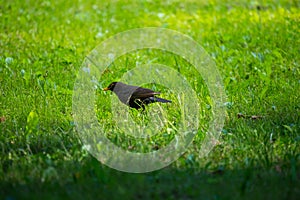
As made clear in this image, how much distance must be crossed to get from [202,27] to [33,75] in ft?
10.8

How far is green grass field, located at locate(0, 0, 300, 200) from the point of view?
3410 mm

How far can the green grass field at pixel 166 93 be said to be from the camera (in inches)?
134

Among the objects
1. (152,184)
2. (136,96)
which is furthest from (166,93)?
(152,184)

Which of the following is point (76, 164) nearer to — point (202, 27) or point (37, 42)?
point (37, 42)

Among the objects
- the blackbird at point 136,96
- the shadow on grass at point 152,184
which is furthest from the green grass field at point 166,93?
the blackbird at point 136,96

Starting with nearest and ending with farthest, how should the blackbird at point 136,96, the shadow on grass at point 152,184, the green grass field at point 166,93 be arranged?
the shadow on grass at point 152,184 → the green grass field at point 166,93 → the blackbird at point 136,96

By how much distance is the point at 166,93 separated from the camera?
18.1 ft

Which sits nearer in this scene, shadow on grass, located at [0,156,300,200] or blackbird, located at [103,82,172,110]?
shadow on grass, located at [0,156,300,200]

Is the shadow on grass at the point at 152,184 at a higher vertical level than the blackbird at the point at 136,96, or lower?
lower

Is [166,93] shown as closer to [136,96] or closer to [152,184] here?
[136,96]

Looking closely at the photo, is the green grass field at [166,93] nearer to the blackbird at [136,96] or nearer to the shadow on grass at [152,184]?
the shadow on grass at [152,184]

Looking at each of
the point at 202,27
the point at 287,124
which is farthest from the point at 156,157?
the point at 202,27

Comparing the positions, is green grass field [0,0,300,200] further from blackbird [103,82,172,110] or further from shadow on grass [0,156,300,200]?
blackbird [103,82,172,110]

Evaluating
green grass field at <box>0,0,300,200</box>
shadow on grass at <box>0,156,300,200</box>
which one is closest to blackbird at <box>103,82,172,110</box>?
green grass field at <box>0,0,300,200</box>
